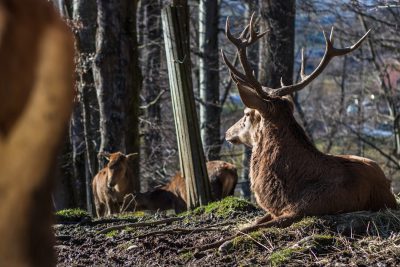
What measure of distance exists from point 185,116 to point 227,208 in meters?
1.75

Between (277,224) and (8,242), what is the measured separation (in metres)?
4.70

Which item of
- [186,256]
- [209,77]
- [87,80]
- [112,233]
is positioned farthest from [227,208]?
[209,77]

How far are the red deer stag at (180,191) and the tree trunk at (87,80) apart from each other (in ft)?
7.91

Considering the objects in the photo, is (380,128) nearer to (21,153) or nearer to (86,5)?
(86,5)

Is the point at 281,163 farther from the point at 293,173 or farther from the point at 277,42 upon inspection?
the point at 277,42

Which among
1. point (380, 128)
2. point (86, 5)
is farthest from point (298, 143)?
point (380, 128)

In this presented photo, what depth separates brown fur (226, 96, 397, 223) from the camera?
25.1 ft

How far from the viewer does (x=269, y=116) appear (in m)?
8.12

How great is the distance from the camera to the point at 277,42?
16.1 meters

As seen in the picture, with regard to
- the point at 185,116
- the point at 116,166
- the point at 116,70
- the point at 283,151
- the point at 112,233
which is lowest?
the point at 112,233

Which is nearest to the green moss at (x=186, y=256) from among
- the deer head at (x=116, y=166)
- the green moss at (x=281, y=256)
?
the green moss at (x=281, y=256)

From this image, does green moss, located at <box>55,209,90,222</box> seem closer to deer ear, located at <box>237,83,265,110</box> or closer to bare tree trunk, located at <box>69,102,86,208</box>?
deer ear, located at <box>237,83,265,110</box>

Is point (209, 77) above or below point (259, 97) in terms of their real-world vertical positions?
above

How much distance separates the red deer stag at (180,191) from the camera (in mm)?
14781
